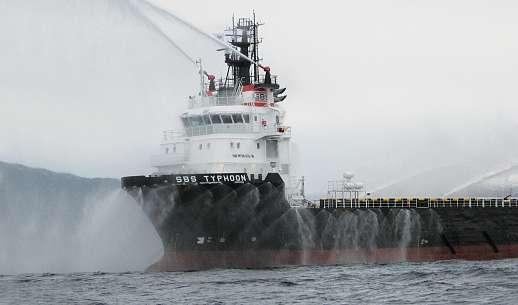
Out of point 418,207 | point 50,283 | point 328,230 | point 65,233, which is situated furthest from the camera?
point 65,233

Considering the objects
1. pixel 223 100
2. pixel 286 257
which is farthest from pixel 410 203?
pixel 223 100

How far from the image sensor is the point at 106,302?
42031 mm

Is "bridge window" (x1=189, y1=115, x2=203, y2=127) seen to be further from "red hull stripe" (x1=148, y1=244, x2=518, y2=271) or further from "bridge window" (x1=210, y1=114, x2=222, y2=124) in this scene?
"red hull stripe" (x1=148, y1=244, x2=518, y2=271)

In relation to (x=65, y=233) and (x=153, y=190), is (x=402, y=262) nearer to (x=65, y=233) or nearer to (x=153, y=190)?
(x=153, y=190)

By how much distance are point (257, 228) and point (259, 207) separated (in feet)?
3.83

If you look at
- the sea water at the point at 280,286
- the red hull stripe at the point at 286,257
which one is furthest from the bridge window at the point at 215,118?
the sea water at the point at 280,286

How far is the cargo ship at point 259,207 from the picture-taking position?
185 feet

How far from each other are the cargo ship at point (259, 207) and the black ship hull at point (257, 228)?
6 centimetres

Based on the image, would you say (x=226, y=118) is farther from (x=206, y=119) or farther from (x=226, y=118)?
(x=206, y=119)

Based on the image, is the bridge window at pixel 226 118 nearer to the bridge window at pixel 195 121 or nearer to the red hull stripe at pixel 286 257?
the bridge window at pixel 195 121

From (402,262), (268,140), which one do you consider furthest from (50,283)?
(402,262)

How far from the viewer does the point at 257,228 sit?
57125mm

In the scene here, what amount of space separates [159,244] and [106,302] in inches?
895

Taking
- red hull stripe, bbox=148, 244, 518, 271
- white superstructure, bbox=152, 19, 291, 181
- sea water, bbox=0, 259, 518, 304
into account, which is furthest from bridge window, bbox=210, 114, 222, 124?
sea water, bbox=0, 259, 518, 304
